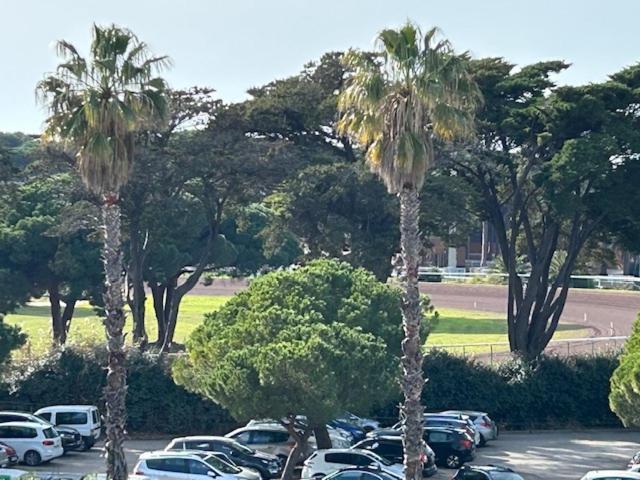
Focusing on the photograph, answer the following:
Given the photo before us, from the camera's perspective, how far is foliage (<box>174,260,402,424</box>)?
33.4 m

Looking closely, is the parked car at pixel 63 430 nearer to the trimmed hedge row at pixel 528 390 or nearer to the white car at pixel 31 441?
the white car at pixel 31 441

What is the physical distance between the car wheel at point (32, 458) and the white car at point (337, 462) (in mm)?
10003

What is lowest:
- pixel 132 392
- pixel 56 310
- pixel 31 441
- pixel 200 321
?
pixel 31 441

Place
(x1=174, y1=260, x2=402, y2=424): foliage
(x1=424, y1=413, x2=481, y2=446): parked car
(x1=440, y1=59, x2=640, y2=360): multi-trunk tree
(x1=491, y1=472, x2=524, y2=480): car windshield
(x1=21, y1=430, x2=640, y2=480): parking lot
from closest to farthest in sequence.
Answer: (x1=174, y1=260, x2=402, y2=424): foliage < (x1=491, y1=472, x2=524, y2=480): car windshield < (x1=21, y1=430, x2=640, y2=480): parking lot < (x1=424, y1=413, x2=481, y2=446): parked car < (x1=440, y1=59, x2=640, y2=360): multi-trunk tree

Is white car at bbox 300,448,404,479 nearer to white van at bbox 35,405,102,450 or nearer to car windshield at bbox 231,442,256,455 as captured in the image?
car windshield at bbox 231,442,256,455

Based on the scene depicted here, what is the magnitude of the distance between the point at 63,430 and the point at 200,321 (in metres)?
43.6

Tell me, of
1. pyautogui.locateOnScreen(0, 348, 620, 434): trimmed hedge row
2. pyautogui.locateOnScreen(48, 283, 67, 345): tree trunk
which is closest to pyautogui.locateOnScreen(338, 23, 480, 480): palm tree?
pyautogui.locateOnScreen(0, 348, 620, 434): trimmed hedge row

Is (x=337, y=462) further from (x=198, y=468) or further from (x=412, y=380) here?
(x=412, y=380)

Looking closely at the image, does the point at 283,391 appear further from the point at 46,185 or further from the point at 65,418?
the point at 46,185

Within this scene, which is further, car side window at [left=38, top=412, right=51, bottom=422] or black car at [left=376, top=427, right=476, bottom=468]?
car side window at [left=38, top=412, right=51, bottom=422]

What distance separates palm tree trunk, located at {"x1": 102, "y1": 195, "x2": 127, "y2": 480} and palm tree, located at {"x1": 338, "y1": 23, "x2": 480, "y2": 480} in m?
6.12

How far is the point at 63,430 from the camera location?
4331 centimetres

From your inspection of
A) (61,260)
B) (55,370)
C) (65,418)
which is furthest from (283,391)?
(61,260)

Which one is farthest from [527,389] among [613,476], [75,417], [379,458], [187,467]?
[187,467]
